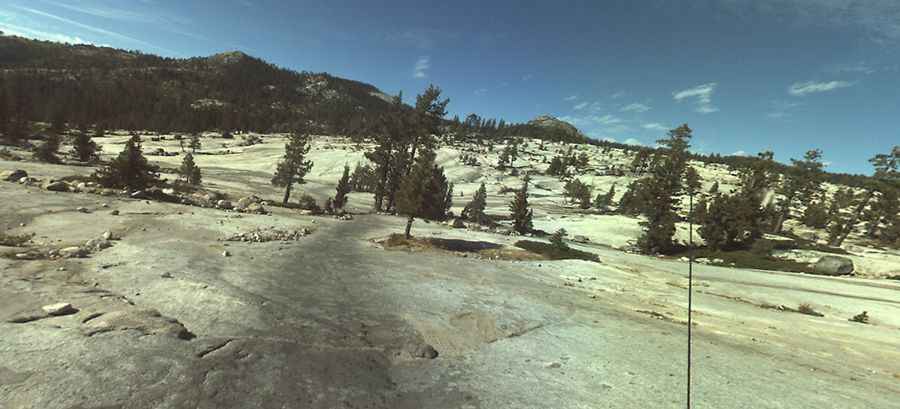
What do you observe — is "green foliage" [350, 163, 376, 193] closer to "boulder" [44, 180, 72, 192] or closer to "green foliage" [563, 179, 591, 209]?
"green foliage" [563, 179, 591, 209]

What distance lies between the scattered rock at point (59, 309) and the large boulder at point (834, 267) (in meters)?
59.6

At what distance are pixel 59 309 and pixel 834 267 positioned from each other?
202 feet

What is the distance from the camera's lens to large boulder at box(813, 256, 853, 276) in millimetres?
43781

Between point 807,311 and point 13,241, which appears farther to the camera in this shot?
point 807,311

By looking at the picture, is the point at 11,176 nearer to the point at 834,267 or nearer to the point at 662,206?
the point at 662,206

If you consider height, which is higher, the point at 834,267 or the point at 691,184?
the point at 691,184

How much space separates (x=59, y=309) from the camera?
33.5ft

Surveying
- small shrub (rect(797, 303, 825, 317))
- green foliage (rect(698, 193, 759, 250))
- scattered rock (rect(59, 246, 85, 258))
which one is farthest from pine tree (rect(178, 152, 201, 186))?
green foliage (rect(698, 193, 759, 250))

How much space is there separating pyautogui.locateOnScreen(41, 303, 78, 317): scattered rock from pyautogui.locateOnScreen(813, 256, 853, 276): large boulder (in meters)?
59.6

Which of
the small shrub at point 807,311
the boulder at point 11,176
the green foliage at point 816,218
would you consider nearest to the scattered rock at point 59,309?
the small shrub at point 807,311

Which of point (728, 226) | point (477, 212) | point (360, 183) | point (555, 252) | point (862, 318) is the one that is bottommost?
point (360, 183)

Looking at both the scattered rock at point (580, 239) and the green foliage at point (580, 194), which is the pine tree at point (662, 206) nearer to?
the scattered rock at point (580, 239)

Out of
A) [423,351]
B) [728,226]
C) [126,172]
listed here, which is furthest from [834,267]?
[126,172]

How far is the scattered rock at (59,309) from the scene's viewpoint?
1013 centimetres
